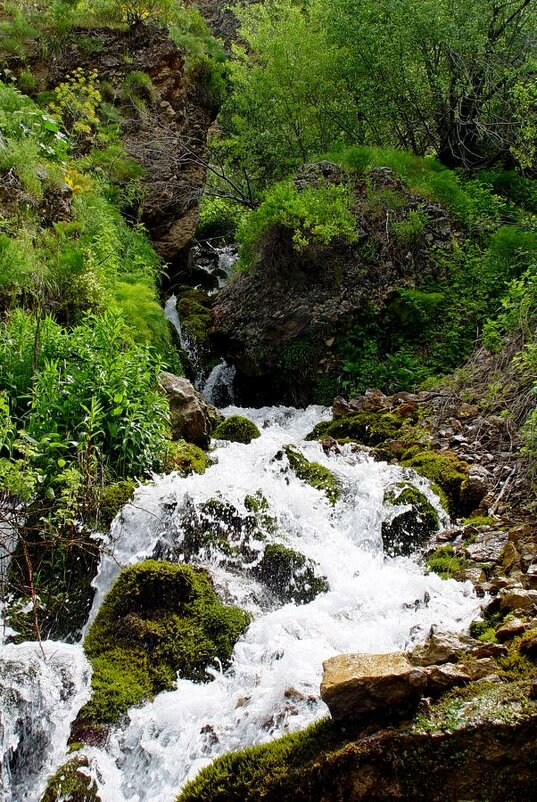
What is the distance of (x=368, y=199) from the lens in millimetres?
10586

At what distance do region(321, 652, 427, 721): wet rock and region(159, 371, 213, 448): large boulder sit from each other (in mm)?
4355

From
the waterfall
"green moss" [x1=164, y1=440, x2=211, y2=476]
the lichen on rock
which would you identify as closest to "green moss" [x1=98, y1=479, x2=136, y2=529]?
"green moss" [x1=164, y1=440, x2=211, y2=476]

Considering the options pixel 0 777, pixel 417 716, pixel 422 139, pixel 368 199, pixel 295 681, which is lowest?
pixel 0 777

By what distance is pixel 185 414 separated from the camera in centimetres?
685

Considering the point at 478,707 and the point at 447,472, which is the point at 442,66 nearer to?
the point at 447,472

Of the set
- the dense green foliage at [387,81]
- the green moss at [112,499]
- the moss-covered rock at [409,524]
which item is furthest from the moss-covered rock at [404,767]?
the dense green foliage at [387,81]

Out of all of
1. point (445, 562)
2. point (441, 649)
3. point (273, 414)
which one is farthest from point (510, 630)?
point (273, 414)

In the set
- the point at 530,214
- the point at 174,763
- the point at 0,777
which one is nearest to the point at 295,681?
the point at 174,763

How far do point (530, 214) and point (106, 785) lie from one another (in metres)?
11.1

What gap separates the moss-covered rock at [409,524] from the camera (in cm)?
522

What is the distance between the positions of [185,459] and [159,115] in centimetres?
1117

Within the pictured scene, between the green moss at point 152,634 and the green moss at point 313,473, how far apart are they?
1921mm

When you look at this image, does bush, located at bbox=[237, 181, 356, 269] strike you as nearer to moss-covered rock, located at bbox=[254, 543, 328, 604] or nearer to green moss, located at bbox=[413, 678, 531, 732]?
moss-covered rock, located at bbox=[254, 543, 328, 604]

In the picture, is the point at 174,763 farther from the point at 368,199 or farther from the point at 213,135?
the point at 213,135
